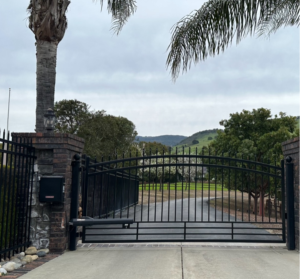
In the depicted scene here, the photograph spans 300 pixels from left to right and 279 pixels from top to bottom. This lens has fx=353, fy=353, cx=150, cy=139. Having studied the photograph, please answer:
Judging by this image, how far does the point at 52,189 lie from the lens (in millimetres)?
6203

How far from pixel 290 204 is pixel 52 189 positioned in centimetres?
446

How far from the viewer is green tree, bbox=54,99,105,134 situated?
3025 cm

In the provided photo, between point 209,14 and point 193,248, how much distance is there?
238 inches

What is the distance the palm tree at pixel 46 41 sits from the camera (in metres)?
10.7

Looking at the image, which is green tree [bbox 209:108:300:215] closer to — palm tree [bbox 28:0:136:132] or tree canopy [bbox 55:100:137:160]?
palm tree [bbox 28:0:136:132]

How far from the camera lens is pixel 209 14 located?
30.8ft

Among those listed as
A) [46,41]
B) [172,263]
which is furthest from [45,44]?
[172,263]

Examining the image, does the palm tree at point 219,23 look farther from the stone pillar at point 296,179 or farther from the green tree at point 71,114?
the green tree at point 71,114

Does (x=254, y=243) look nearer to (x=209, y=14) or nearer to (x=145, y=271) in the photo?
(x=145, y=271)

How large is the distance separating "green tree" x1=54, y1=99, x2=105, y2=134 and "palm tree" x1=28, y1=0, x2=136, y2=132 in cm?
1919

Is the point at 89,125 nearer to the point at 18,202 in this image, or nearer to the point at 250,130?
the point at 250,130

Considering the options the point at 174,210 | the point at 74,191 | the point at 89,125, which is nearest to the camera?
the point at 74,191

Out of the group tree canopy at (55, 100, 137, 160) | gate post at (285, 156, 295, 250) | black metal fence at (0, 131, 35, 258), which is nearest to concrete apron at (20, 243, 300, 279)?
gate post at (285, 156, 295, 250)

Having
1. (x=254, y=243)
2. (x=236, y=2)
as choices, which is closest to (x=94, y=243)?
(x=254, y=243)
